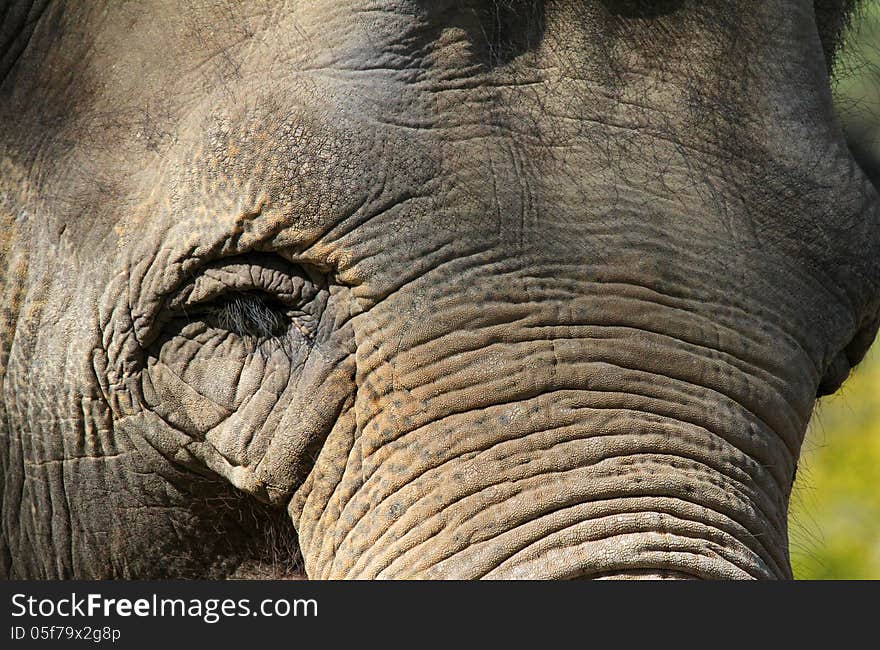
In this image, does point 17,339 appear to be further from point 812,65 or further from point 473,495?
point 812,65

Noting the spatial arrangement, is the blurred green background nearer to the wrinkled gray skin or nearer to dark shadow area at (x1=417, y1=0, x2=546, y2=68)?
the wrinkled gray skin

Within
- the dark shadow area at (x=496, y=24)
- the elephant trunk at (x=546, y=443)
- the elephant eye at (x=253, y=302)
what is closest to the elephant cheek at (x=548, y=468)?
the elephant trunk at (x=546, y=443)

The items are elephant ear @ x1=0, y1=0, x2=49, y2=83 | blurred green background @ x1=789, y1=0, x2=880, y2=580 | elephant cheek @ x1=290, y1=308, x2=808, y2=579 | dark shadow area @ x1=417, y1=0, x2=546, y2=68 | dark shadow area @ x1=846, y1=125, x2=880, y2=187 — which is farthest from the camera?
blurred green background @ x1=789, y1=0, x2=880, y2=580

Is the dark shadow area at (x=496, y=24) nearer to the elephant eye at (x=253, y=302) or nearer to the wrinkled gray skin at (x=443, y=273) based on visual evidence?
the wrinkled gray skin at (x=443, y=273)

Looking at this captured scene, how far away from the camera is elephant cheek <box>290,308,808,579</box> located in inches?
86.0

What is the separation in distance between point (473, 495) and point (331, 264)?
1.46 feet

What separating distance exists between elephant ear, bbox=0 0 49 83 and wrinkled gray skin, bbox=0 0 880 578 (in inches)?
2.9

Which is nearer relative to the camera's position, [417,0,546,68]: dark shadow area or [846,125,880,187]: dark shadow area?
[417,0,546,68]: dark shadow area

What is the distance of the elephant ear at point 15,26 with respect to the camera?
2635mm

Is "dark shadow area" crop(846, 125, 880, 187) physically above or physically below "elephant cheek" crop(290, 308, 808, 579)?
above

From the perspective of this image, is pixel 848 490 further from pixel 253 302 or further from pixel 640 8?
pixel 253 302

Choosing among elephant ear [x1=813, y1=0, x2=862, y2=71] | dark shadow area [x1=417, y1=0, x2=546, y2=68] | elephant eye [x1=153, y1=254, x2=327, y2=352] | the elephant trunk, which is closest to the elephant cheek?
the elephant trunk

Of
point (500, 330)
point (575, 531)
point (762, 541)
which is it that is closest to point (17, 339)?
point (500, 330)

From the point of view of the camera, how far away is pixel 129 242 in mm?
2457
